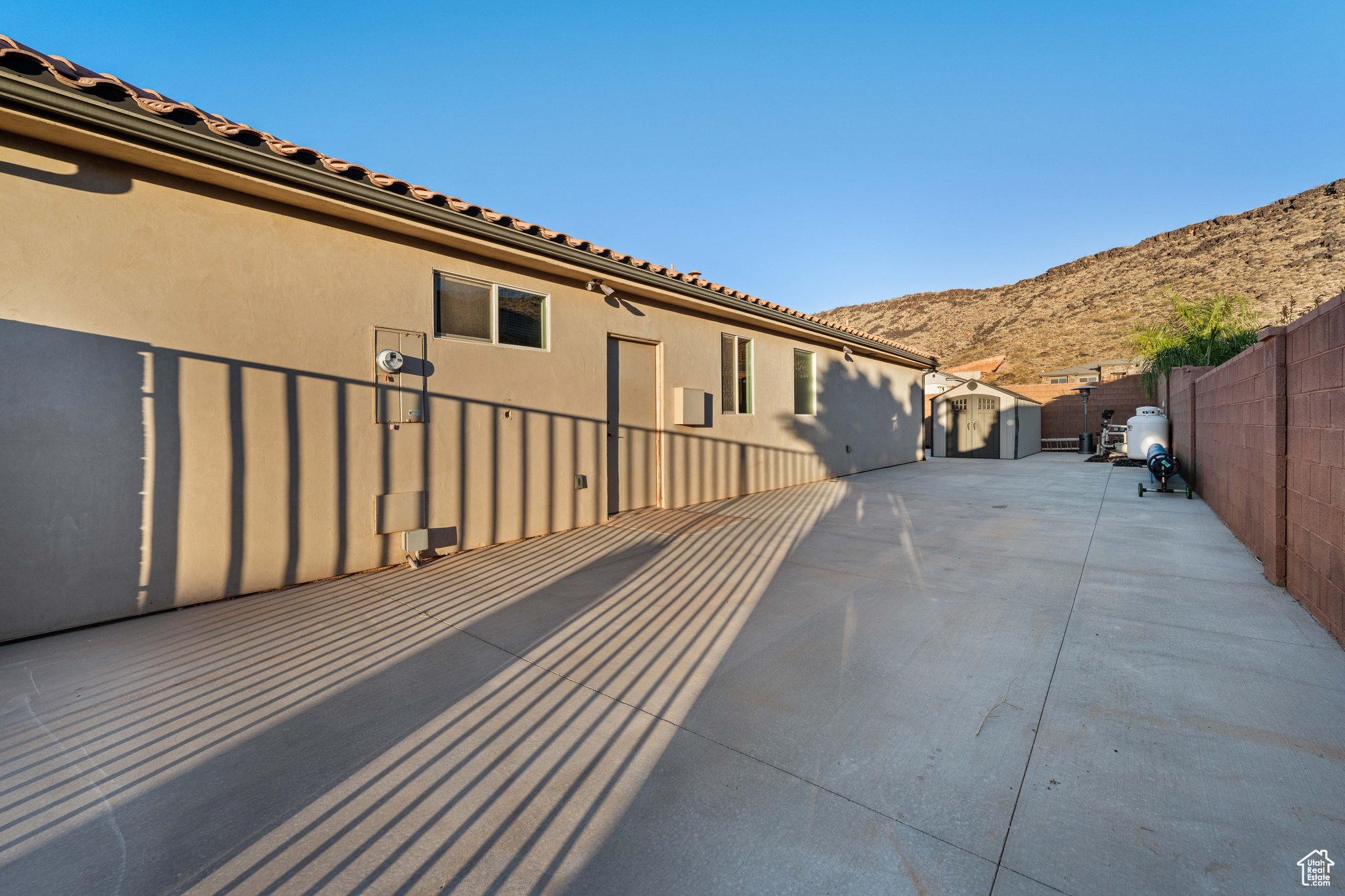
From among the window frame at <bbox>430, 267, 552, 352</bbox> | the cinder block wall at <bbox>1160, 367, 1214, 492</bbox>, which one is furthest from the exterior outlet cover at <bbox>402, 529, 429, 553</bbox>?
the cinder block wall at <bbox>1160, 367, 1214, 492</bbox>

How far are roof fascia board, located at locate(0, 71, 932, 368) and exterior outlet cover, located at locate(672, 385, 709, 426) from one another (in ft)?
5.75

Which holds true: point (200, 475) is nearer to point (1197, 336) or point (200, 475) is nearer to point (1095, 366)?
point (1197, 336)

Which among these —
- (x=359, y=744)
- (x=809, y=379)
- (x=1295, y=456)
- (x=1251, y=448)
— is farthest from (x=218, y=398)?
(x=809, y=379)

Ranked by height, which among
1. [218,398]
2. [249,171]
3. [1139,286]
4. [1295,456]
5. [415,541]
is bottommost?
[415,541]

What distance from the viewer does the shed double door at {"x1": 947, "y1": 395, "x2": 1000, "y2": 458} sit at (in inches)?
586

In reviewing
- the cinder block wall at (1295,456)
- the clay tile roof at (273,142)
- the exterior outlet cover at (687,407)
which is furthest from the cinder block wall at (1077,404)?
the clay tile roof at (273,142)

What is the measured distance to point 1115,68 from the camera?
13820 millimetres

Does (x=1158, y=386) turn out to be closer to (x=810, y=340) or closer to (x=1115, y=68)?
(x=1115, y=68)

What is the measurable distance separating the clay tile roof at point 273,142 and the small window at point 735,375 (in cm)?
262

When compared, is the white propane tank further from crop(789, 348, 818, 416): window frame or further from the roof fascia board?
the roof fascia board

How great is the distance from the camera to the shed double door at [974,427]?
586 inches

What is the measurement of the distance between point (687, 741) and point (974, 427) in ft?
51.7

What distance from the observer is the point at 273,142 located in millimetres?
3551

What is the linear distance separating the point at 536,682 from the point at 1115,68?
773 inches
